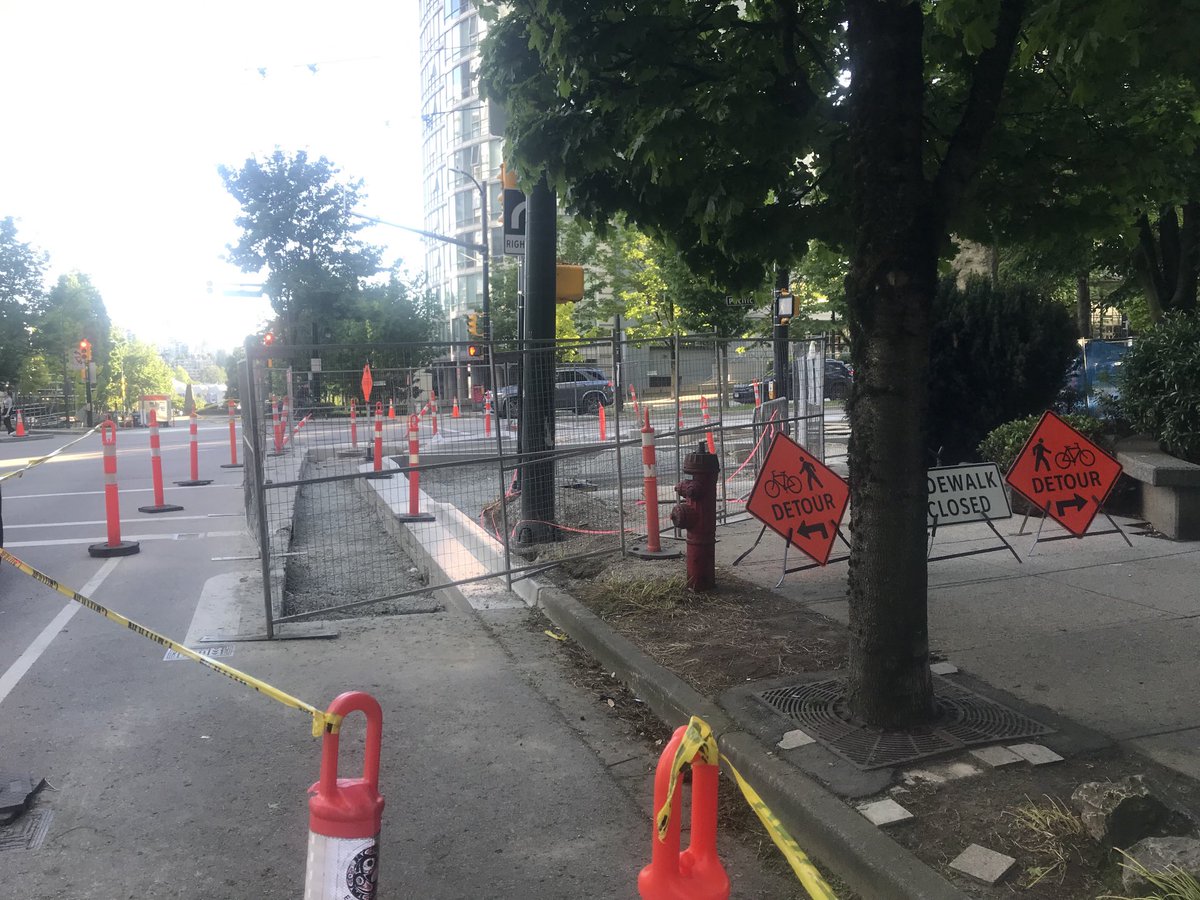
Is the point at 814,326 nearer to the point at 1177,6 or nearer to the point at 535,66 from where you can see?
the point at 535,66

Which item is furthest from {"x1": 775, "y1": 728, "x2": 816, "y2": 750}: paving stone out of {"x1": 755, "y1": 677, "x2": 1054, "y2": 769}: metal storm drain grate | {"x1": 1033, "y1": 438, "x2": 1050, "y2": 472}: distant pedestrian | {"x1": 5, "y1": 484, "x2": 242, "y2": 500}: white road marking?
{"x1": 5, "y1": 484, "x2": 242, "y2": 500}: white road marking

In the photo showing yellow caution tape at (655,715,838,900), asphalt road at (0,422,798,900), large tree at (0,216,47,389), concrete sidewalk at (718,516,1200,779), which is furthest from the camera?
large tree at (0,216,47,389)

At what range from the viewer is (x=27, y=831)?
159 inches

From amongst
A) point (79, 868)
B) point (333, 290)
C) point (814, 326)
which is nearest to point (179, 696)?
point (79, 868)

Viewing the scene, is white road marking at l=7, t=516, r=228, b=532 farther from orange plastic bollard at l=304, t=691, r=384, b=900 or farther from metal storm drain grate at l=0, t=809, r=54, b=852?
orange plastic bollard at l=304, t=691, r=384, b=900

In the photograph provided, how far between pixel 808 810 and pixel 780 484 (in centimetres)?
405

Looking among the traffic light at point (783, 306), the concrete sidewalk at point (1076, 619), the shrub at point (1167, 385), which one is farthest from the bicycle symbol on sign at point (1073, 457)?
the traffic light at point (783, 306)

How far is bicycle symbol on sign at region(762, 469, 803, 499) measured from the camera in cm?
760

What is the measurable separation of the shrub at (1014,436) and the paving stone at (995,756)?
6293 millimetres

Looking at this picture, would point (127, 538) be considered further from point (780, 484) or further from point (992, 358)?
point (992, 358)

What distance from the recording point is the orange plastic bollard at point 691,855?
103 inches

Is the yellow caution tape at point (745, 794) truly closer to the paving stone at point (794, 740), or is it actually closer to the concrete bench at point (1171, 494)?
the paving stone at point (794, 740)

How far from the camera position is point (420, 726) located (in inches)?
208

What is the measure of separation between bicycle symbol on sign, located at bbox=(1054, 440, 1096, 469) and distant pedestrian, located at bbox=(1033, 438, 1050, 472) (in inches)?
3.8
